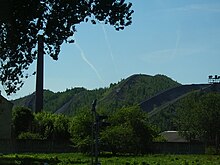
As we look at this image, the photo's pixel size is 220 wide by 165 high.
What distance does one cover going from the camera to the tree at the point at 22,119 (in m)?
69.4

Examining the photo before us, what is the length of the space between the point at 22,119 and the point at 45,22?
166ft

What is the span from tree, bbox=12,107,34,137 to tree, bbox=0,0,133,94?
48.5m

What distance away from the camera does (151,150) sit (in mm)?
56031

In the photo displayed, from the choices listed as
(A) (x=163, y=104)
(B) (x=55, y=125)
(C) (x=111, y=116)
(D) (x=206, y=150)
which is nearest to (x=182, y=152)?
(D) (x=206, y=150)

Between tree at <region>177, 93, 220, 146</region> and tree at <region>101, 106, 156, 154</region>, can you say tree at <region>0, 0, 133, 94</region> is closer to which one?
tree at <region>101, 106, 156, 154</region>

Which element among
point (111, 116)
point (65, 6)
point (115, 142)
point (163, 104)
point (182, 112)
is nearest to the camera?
point (65, 6)

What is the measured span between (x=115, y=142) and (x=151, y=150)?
666cm

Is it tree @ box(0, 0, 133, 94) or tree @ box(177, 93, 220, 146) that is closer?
tree @ box(0, 0, 133, 94)

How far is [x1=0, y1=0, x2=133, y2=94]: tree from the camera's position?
1942cm

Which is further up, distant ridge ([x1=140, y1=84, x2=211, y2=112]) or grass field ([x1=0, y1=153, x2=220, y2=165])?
distant ridge ([x1=140, y1=84, x2=211, y2=112])

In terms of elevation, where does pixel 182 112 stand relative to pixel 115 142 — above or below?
above

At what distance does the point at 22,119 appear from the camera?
69.5 metres

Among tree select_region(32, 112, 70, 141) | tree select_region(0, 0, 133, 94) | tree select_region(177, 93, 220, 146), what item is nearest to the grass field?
tree select_region(0, 0, 133, 94)

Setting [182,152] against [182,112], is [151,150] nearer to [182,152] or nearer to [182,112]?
[182,152]
